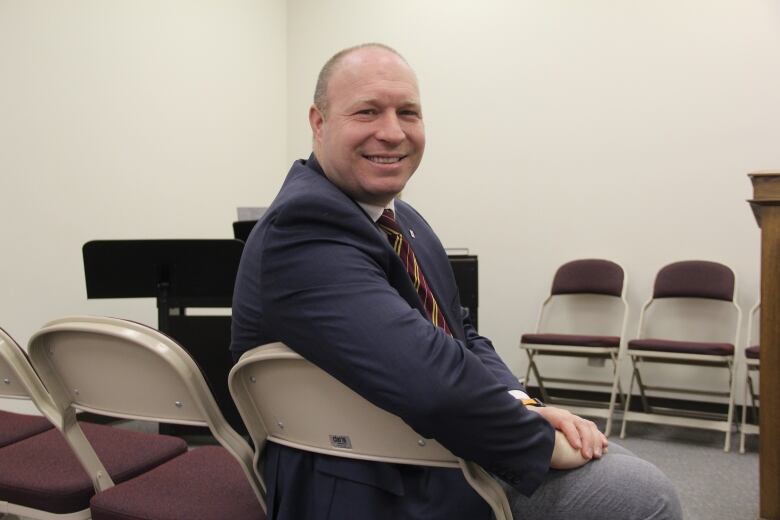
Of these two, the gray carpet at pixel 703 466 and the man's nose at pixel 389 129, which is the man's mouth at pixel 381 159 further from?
the gray carpet at pixel 703 466

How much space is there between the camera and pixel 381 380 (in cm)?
118

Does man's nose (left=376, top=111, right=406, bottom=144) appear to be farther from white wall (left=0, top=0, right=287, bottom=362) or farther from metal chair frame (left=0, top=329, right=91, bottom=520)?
white wall (left=0, top=0, right=287, bottom=362)

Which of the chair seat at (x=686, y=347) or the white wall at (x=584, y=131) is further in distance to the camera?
the white wall at (x=584, y=131)

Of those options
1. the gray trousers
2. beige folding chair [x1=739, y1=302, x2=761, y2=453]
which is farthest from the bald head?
beige folding chair [x1=739, y1=302, x2=761, y2=453]

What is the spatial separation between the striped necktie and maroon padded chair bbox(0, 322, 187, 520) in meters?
0.90

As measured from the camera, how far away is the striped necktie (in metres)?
1.58

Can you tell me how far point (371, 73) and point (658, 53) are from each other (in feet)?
14.4

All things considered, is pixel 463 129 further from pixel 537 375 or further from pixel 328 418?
pixel 328 418

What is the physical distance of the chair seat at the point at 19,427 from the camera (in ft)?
7.41

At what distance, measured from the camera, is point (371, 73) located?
1.54m

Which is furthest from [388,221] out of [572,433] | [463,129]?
[463,129]

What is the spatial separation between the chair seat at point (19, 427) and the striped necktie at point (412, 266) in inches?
58.4

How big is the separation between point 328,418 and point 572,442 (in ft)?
1.49

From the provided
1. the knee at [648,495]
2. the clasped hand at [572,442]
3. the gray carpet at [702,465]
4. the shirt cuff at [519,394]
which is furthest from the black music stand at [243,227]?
the knee at [648,495]
